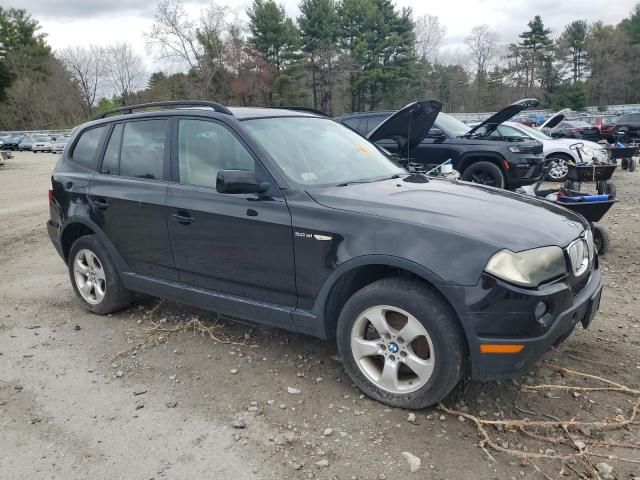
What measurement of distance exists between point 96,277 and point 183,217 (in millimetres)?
1436

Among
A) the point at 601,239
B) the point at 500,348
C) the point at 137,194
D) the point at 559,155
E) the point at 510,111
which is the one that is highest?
the point at 510,111

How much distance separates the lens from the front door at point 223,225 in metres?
3.36

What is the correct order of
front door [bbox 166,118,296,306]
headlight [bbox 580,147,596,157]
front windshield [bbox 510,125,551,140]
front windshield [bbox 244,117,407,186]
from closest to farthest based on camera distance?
1. front door [bbox 166,118,296,306]
2. front windshield [bbox 244,117,407,186]
3. headlight [bbox 580,147,596,157]
4. front windshield [bbox 510,125,551,140]

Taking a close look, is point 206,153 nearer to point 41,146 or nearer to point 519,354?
point 519,354

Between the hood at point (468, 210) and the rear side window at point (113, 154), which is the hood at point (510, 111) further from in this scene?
the rear side window at point (113, 154)

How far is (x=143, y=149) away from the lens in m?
4.23

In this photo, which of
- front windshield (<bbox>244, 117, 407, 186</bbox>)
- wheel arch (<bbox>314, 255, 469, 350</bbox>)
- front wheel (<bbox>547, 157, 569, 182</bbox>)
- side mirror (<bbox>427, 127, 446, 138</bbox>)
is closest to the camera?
wheel arch (<bbox>314, 255, 469, 350</bbox>)

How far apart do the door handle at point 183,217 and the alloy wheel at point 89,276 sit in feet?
4.00

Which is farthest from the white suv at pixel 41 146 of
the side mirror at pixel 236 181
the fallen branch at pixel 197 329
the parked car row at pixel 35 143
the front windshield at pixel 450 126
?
the side mirror at pixel 236 181

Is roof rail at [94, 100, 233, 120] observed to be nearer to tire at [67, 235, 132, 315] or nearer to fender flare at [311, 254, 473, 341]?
tire at [67, 235, 132, 315]

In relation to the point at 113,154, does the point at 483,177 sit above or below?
below

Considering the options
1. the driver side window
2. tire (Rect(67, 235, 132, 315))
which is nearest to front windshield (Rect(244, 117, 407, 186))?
the driver side window

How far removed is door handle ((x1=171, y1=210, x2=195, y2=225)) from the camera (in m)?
3.76

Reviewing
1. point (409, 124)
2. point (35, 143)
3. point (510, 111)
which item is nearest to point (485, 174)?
point (510, 111)
